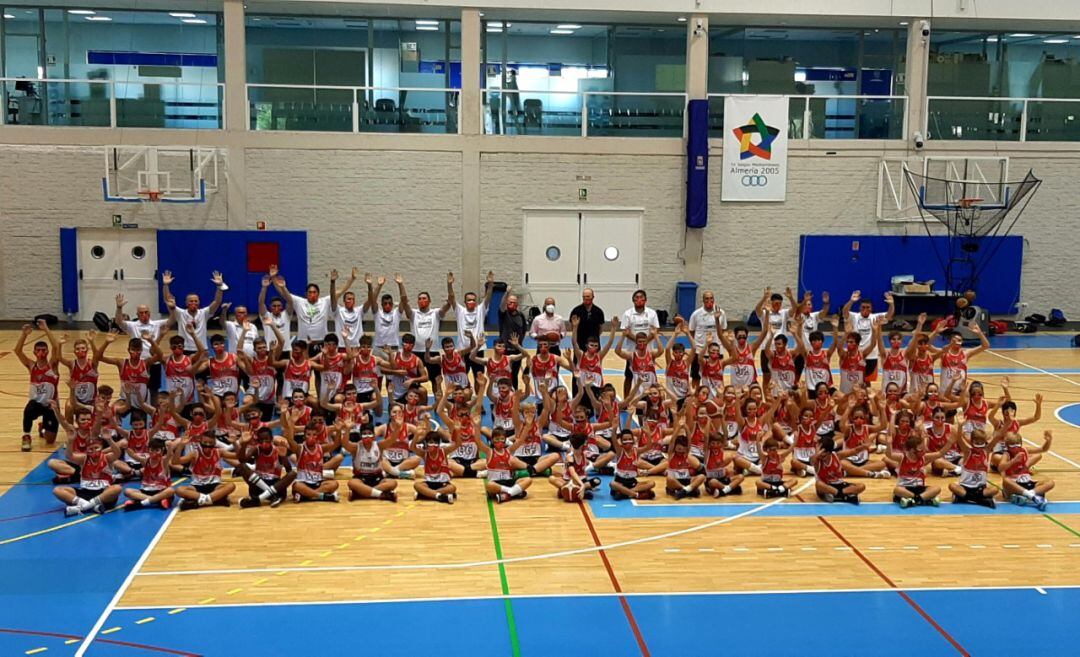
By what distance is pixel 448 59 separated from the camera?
28.7 meters

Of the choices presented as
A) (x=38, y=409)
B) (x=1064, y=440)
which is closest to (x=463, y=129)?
(x=38, y=409)

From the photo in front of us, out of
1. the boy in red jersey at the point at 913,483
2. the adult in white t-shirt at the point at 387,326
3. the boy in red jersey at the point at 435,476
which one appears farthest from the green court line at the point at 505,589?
the adult in white t-shirt at the point at 387,326

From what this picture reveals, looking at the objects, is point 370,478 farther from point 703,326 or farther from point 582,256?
point 582,256

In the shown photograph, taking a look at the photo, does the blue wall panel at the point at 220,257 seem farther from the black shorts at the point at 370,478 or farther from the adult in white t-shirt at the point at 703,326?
the black shorts at the point at 370,478

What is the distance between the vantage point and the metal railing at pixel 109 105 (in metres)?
26.3

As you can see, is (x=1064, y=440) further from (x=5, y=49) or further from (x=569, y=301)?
(x=5, y=49)

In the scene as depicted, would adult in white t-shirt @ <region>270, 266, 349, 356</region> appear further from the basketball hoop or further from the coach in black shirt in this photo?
the basketball hoop

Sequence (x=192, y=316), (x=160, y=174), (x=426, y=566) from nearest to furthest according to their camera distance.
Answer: (x=426, y=566) < (x=192, y=316) < (x=160, y=174)

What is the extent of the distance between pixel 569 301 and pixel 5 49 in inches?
619

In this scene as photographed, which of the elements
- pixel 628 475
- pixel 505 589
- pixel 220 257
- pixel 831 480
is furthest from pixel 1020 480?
pixel 220 257

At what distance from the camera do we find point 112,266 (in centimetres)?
2672

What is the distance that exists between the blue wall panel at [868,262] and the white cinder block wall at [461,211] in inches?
13.1

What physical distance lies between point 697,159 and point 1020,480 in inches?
590

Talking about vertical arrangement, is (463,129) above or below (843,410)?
above
